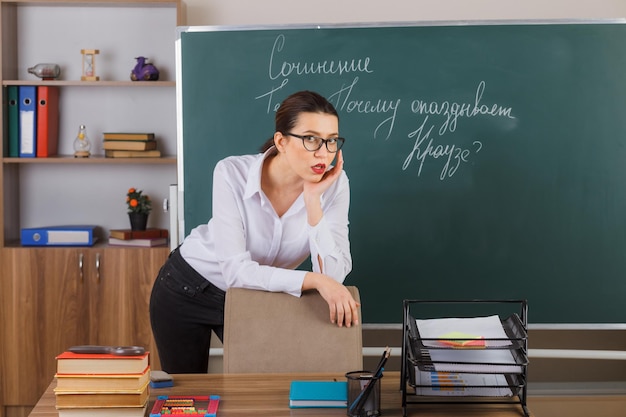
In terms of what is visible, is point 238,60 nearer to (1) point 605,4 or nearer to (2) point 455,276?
(2) point 455,276

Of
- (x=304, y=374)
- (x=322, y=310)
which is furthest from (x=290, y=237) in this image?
(x=304, y=374)

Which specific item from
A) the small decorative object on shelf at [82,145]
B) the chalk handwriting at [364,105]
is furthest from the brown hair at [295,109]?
the small decorative object on shelf at [82,145]

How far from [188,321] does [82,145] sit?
1150mm

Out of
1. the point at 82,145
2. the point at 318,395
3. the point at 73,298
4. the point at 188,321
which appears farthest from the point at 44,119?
the point at 318,395

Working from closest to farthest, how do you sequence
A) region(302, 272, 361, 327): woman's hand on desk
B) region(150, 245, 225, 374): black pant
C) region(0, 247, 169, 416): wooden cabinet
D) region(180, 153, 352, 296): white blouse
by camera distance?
region(302, 272, 361, 327): woman's hand on desk
region(180, 153, 352, 296): white blouse
region(150, 245, 225, 374): black pant
region(0, 247, 169, 416): wooden cabinet

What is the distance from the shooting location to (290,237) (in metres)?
2.96

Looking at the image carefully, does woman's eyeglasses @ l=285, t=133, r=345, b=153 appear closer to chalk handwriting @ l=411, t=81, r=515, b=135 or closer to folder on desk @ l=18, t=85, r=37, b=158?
chalk handwriting @ l=411, t=81, r=515, b=135

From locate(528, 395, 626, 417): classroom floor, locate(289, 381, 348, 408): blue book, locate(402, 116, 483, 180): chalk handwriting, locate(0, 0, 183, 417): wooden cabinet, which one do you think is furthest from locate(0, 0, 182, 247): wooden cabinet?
locate(289, 381, 348, 408): blue book

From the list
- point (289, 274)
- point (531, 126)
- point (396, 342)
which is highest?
point (531, 126)

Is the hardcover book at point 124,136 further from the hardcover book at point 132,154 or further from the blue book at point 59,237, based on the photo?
the blue book at point 59,237

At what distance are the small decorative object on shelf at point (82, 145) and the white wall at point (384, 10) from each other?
0.70 m

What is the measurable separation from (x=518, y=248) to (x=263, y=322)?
1.35 m

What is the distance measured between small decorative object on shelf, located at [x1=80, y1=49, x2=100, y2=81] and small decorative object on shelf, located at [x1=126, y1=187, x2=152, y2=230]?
0.53 meters

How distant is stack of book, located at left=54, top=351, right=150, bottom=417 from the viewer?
174 centimetres
